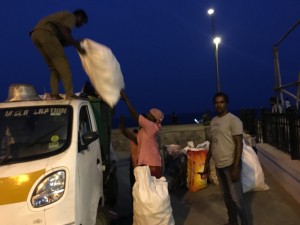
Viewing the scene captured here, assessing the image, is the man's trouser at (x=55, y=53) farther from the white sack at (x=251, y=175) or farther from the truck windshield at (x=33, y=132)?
the white sack at (x=251, y=175)

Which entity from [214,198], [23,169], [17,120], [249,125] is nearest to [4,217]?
[23,169]

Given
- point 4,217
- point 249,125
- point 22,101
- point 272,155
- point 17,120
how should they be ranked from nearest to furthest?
point 4,217 → point 17,120 → point 22,101 → point 272,155 → point 249,125

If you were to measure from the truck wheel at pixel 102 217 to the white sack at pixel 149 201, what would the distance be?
43cm

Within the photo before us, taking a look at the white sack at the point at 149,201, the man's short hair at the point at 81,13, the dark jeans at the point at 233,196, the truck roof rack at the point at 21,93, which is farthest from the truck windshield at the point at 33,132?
the dark jeans at the point at 233,196

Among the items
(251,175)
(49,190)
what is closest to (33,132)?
(49,190)

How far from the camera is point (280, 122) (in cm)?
898

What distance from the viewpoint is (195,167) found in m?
8.00

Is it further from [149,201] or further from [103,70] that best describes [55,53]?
[149,201]

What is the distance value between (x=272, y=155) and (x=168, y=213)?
441 cm

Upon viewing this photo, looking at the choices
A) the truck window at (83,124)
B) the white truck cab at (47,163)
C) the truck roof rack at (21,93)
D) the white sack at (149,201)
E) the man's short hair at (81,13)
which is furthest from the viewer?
the man's short hair at (81,13)

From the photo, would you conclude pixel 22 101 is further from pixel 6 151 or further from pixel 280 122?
pixel 280 122

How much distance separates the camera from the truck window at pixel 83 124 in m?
4.55

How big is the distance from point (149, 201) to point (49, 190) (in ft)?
5.68

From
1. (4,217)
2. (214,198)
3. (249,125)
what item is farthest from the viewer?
(249,125)
